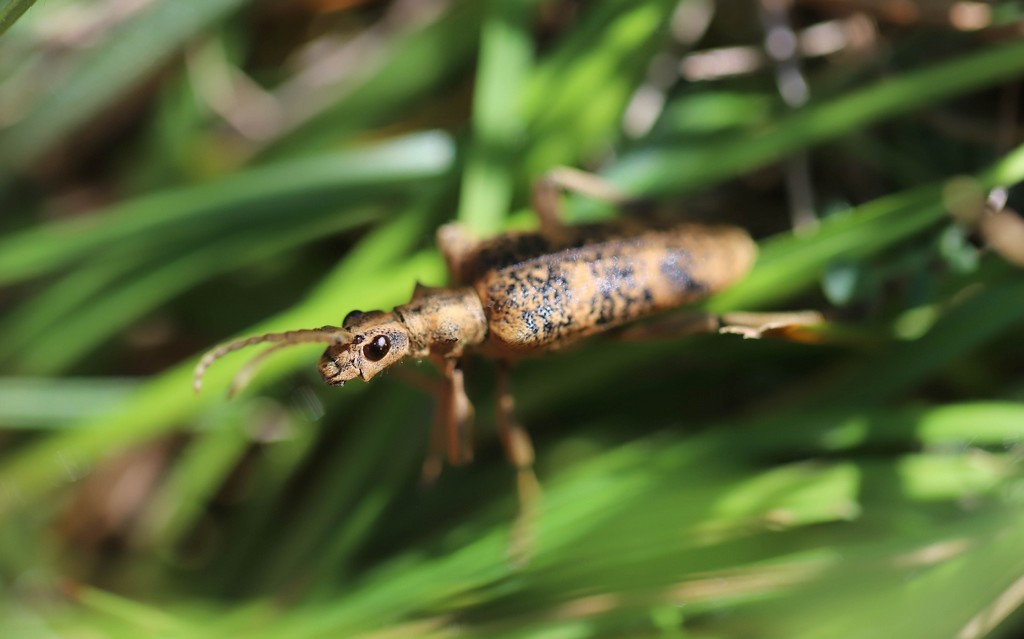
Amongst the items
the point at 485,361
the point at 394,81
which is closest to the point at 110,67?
the point at 394,81

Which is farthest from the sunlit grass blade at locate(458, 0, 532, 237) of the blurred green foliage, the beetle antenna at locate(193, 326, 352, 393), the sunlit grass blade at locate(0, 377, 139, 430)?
the sunlit grass blade at locate(0, 377, 139, 430)

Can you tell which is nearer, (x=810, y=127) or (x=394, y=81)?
(x=810, y=127)

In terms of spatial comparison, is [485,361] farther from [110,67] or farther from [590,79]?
[110,67]

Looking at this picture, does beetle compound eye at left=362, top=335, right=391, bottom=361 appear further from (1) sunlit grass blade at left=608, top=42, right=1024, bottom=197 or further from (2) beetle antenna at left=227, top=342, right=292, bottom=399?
(1) sunlit grass blade at left=608, top=42, right=1024, bottom=197

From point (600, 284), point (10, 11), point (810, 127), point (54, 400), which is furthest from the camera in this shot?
point (54, 400)

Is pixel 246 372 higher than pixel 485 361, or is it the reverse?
pixel 485 361

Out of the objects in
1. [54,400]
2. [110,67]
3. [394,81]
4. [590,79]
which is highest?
[110,67]
